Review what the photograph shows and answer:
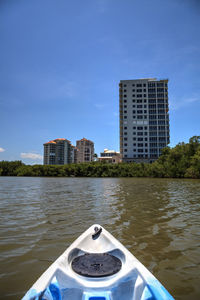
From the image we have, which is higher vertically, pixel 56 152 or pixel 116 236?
pixel 56 152

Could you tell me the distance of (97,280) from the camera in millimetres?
2395

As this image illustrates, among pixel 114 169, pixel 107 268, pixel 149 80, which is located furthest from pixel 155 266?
pixel 149 80

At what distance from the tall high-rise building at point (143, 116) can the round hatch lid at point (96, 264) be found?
72.4 m

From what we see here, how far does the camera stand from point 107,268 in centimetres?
264

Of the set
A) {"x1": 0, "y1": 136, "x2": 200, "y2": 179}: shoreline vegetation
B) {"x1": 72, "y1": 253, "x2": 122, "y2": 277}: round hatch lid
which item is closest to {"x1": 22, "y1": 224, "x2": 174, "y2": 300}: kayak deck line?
{"x1": 72, "y1": 253, "x2": 122, "y2": 277}: round hatch lid

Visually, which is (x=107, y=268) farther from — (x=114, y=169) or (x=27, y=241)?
(x=114, y=169)

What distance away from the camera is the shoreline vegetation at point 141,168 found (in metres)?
43.1

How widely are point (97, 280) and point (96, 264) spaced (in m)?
0.36

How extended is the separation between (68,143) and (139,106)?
94.7 m

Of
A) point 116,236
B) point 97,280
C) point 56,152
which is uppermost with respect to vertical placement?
point 56,152

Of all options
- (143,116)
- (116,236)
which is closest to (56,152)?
(143,116)

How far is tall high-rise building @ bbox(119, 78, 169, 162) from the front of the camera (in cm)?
7538

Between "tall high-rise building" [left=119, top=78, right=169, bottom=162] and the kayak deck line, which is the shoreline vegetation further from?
the kayak deck line

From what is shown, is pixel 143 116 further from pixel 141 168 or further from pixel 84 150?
pixel 84 150
